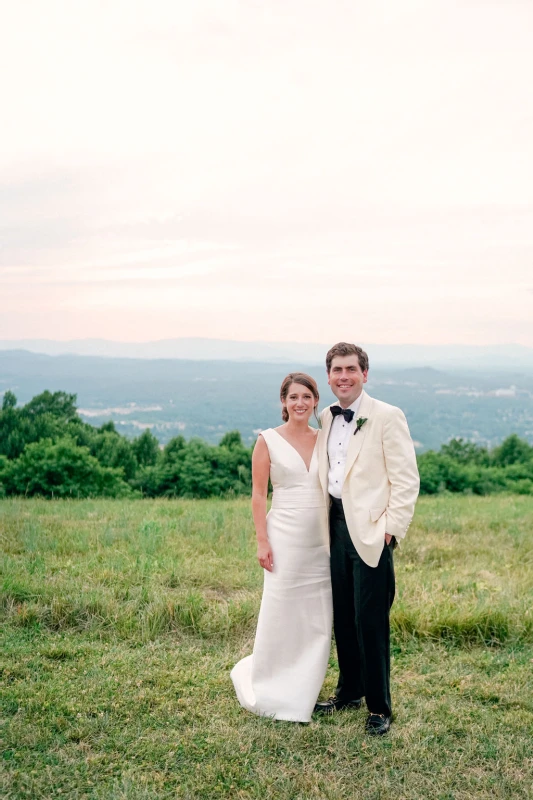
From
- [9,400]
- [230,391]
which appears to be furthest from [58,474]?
[230,391]

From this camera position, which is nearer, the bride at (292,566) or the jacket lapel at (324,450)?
the jacket lapel at (324,450)

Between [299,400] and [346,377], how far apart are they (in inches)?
18.3

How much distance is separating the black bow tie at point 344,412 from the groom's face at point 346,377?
Result: 9 cm

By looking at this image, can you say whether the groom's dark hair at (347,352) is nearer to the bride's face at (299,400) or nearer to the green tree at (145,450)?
the bride's face at (299,400)

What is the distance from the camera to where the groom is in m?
4.49

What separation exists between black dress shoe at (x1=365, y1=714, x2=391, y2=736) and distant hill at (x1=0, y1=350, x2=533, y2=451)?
48.0 m

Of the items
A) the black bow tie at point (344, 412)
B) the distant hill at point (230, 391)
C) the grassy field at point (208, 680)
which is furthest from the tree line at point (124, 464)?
the distant hill at point (230, 391)

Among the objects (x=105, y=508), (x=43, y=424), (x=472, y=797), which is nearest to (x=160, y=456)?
(x=43, y=424)

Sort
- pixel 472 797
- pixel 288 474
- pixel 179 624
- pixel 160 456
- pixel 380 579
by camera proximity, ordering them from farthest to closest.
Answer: pixel 160 456, pixel 179 624, pixel 288 474, pixel 380 579, pixel 472 797

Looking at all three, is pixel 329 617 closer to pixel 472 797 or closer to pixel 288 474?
pixel 288 474

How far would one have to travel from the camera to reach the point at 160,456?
19.0 meters

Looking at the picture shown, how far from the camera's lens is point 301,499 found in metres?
4.92

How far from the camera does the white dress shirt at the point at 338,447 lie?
4707 millimetres

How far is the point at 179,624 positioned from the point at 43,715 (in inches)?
72.7
